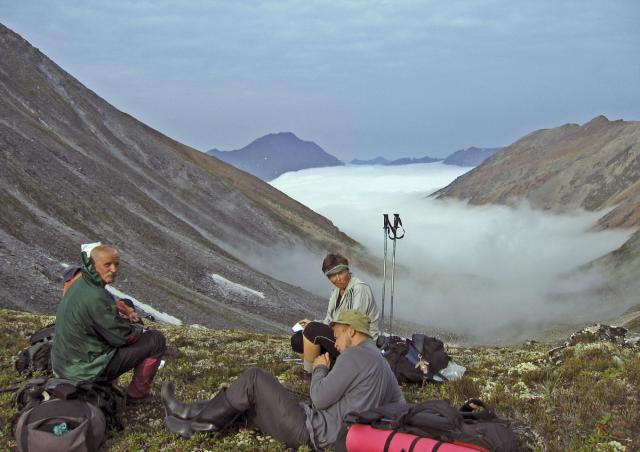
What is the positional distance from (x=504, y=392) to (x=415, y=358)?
2333 millimetres

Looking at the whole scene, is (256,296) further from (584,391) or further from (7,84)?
(7,84)

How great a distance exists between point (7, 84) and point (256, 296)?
65.8 m

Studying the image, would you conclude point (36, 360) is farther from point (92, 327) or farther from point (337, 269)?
point (337, 269)

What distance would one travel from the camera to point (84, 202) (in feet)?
226

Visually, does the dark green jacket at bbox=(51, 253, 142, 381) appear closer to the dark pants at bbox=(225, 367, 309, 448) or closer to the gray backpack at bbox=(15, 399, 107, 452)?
the gray backpack at bbox=(15, 399, 107, 452)

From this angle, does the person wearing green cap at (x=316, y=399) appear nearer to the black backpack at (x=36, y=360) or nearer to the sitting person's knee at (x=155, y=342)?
the sitting person's knee at (x=155, y=342)

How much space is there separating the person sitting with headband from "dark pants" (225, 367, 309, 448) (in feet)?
9.92

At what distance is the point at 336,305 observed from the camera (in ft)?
44.0

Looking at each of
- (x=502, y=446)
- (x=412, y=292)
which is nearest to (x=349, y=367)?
(x=502, y=446)

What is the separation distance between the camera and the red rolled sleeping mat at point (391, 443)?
7535mm

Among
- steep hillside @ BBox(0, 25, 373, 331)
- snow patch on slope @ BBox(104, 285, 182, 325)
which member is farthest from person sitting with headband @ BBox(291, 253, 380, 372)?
snow patch on slope @ BBox(104, 285, 182, 325)

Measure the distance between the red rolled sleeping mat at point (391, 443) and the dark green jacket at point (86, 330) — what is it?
4125 mm

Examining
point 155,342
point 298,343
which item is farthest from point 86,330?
point 298,343

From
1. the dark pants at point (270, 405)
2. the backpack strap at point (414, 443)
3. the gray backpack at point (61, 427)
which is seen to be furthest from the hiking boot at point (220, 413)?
the backpack strap at point (414, 443)
